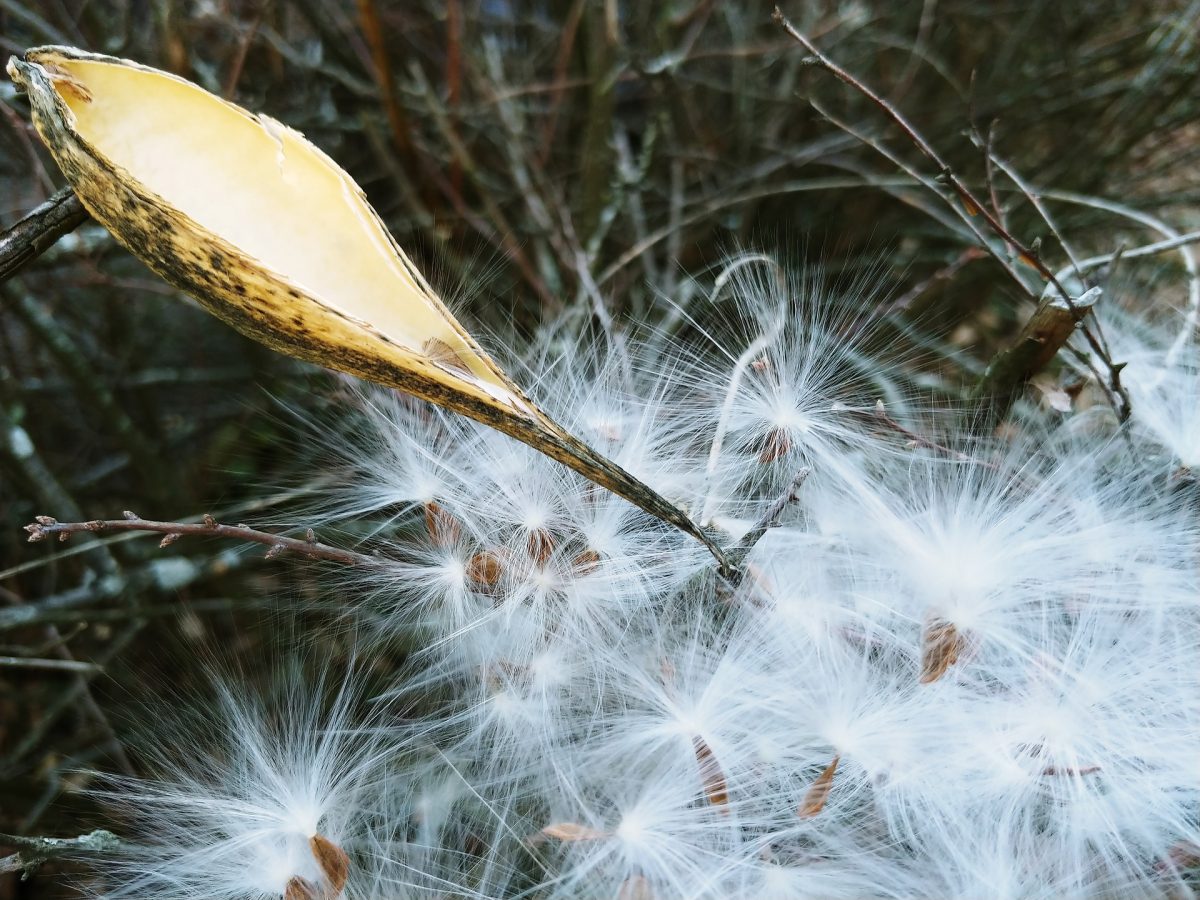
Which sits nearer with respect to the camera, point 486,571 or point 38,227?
point 38,227

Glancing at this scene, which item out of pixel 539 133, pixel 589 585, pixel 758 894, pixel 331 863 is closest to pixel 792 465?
pixel 589 585

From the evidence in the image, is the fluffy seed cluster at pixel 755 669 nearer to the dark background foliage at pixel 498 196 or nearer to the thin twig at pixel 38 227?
the dark background foliage at pixel 498 196

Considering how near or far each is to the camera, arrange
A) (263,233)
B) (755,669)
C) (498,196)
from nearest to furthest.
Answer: (263,233)
(755,669)
(498,196)

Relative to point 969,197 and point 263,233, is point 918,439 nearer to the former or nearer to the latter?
point 969,197

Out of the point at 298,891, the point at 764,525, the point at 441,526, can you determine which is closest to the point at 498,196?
the point at 441,526

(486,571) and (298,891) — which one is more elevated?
(486,571)

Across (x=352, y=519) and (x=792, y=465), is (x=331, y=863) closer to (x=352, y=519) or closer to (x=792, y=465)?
(x=352, y=519)
